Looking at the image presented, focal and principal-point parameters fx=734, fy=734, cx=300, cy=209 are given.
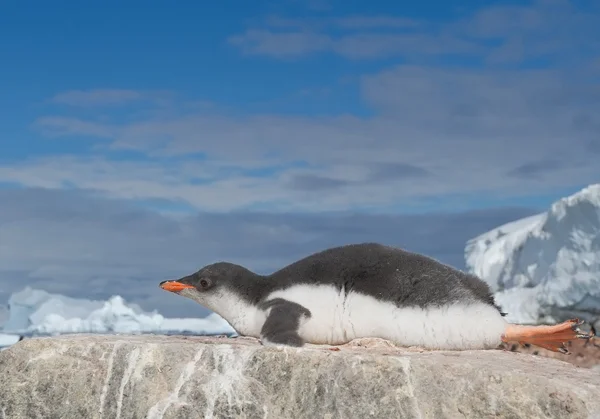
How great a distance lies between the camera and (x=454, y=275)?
5.09 m

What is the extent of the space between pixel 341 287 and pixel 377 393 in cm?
98

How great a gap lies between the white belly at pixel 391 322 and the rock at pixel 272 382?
0.49 feet

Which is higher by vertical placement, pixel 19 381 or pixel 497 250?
pixel 497 250

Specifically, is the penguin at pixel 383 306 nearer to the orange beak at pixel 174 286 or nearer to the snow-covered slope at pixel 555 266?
the orange beak at pixel 174 286

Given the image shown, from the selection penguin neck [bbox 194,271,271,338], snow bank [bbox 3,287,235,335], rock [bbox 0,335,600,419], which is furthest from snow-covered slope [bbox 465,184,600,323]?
rock [bbox 0,335,600,419]

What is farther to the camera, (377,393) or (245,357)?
(245,357)

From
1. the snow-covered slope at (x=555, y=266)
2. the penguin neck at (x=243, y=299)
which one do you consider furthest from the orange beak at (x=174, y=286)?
the snow-covered slope at (x=555, y=266)

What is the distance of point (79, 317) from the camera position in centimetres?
2542

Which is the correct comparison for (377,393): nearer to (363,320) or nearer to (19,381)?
(363,320)

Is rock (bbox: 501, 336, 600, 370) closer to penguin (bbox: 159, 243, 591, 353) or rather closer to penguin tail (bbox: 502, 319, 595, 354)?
penguin tail (bbox: 502, 319, 595, 354)

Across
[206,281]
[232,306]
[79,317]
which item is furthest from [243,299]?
[79,317]

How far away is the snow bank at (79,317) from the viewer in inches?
967

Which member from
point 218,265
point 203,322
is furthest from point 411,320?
point 203,322

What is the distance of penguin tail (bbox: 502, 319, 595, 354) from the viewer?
4.97 m
